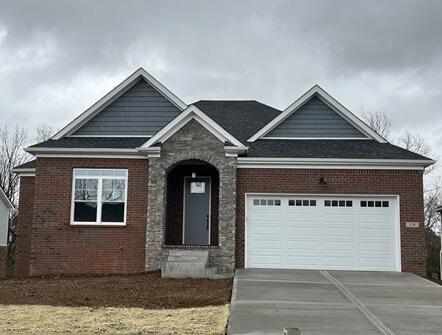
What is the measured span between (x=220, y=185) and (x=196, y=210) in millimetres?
2095

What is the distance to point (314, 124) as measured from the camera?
18016 millimetres

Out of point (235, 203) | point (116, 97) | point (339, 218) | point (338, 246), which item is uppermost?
point (116, 97)

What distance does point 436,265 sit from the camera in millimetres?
28422

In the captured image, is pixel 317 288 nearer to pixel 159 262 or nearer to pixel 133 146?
pixel 159 262

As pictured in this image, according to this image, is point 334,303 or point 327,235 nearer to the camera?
point 334,303

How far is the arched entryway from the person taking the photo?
1784 centimetres

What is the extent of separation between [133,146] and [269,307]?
8.36 m

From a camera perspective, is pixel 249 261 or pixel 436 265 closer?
pixel 249 261

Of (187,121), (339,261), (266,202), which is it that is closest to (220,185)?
(266,202)

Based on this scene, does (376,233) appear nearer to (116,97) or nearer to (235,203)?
(235,203)

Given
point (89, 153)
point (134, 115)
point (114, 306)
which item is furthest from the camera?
point (134, 115)

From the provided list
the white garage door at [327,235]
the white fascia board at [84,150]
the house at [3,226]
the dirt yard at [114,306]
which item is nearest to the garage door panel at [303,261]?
the white garage door at [327,235]

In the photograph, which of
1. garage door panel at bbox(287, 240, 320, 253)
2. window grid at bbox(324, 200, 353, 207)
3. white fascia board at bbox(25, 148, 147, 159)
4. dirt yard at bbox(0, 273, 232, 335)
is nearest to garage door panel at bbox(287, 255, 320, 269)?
garage door panel at bbox(287, 240, 320, 253)

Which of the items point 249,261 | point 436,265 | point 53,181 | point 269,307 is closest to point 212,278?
point 249,261
